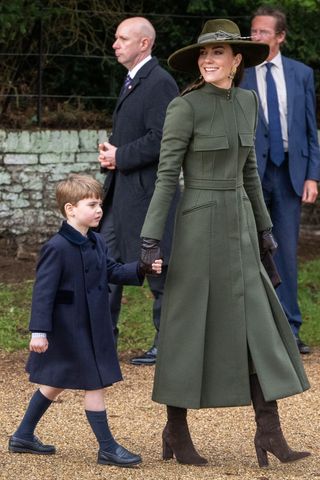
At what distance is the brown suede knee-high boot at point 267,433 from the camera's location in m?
5.62

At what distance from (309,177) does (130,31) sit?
1694 millimetres

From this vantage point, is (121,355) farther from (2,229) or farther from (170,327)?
(2,229)

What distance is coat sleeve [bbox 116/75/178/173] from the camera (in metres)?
7.46

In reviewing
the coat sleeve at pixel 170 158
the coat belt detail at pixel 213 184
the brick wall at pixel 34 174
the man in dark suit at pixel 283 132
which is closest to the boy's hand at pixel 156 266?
the coat sleeve at pixel 170 158

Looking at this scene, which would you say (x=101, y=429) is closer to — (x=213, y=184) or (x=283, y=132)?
(x=213, y=184)

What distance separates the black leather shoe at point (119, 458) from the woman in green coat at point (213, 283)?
0.20 meters

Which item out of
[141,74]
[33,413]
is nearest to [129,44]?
[141,74]

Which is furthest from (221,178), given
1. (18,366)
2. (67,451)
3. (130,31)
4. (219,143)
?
(18,366)

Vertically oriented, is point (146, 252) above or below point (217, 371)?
above

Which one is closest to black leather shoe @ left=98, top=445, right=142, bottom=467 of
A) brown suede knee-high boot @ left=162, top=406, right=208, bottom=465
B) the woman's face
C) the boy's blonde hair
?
brown suede knee-high boot @ left=162, top=406, right=208, bottom=465

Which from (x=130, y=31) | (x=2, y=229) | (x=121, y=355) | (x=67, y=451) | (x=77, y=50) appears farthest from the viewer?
(x=77, y=50)

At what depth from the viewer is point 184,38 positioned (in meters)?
12.3

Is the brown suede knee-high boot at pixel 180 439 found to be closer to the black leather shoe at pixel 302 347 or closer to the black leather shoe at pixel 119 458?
the black leather shoe at pixel 119 458

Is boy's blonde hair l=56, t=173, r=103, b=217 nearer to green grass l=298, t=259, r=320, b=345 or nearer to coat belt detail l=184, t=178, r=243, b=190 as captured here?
coat belt detail l=184, t=178, r=243, b=190
